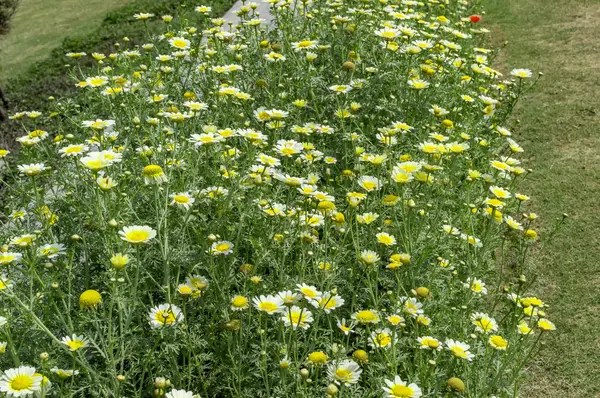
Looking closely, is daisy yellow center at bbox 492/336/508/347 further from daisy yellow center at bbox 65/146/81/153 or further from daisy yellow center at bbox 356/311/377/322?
daisy yellow center at bbox 65/146/81/153

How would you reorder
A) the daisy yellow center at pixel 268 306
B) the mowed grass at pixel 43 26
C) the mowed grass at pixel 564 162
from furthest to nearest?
the mowed grass at pixel 43 26, the mowed grass at pixel 564 162, the daisy yellow center at pixel 268 306

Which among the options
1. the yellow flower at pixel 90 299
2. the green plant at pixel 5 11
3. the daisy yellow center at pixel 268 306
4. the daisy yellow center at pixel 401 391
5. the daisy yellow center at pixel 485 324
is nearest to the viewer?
the daisy yellow center at pixel 401 391

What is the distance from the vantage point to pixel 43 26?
407 inches

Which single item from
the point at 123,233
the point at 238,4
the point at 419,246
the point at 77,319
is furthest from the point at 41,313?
the point at 238,4

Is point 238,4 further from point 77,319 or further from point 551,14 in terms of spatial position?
point 77,319

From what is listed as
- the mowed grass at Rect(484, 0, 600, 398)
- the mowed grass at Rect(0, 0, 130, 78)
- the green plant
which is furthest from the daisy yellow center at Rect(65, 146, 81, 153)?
the mowed grass at Rect(0, 0, 130, 78)

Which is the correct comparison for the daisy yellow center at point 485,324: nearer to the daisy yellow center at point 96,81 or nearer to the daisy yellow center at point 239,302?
the daisy yellow center at point 239,302

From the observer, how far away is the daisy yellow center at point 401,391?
2.00m

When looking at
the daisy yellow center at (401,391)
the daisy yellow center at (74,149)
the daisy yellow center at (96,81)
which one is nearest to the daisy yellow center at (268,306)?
the daisy yellow center at (401,391)

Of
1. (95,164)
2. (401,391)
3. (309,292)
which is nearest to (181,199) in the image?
(95,164)

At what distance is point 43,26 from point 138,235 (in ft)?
30.4

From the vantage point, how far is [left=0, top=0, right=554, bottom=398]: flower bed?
7.45 feet

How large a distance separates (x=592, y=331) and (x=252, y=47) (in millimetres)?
2993

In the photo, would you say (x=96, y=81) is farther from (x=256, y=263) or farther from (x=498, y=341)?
(x=498, y=341)
